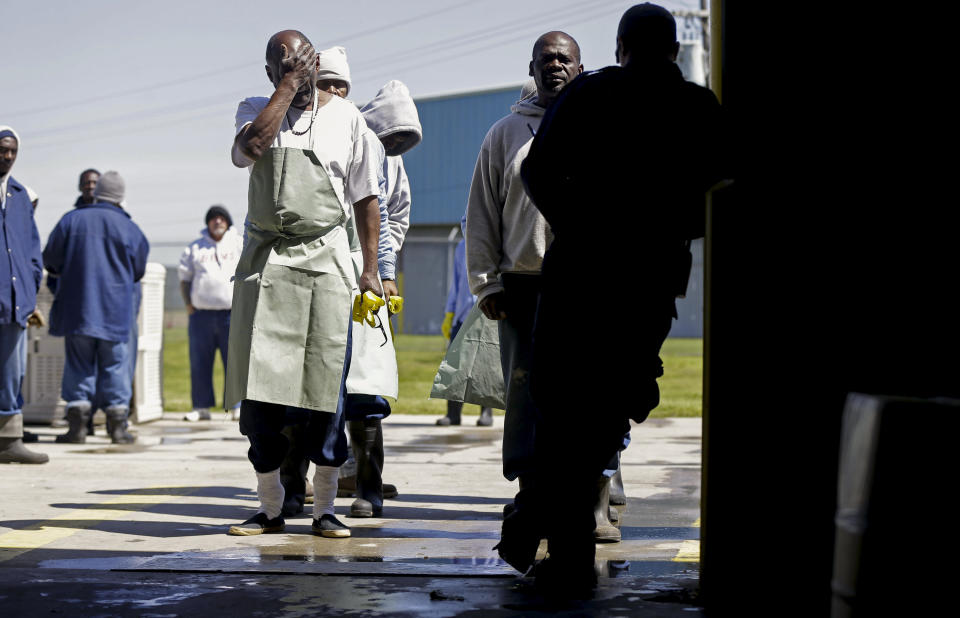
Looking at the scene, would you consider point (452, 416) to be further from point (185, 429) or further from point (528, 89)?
point (528, 89)

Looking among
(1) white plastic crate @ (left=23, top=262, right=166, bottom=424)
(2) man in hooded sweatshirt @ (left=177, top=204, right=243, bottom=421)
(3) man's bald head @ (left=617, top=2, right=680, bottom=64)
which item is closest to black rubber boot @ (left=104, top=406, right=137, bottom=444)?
(1) white plastic crate @ (left=23, top=262, right=166, bottom=424)

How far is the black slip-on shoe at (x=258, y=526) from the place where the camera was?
501 centimetres

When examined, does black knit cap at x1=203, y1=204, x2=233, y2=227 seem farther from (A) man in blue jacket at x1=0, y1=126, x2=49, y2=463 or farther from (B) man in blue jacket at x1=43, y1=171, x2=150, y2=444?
(A) man in blue jacket at x1=0, y1=126, x2=49, y2=463

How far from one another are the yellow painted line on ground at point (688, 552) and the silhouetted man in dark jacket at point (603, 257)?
735 millimetres

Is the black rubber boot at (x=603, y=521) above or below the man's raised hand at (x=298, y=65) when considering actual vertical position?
below

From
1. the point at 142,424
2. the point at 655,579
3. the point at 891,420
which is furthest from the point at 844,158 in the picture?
the point at 142,424

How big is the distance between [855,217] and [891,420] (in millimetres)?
866

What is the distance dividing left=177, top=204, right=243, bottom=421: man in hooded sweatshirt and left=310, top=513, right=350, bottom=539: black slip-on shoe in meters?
6.89

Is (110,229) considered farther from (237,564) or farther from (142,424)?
(237,564)

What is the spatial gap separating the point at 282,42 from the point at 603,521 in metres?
2.23

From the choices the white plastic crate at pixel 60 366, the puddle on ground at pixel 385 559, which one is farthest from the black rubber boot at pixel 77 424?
the puddle on ground at pixel 385 559

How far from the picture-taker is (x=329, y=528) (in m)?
4.99

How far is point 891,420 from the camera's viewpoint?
223 centimetres

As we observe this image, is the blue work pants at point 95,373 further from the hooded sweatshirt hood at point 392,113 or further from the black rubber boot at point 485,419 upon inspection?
the hooded sweatshirt hood at point 392,113
